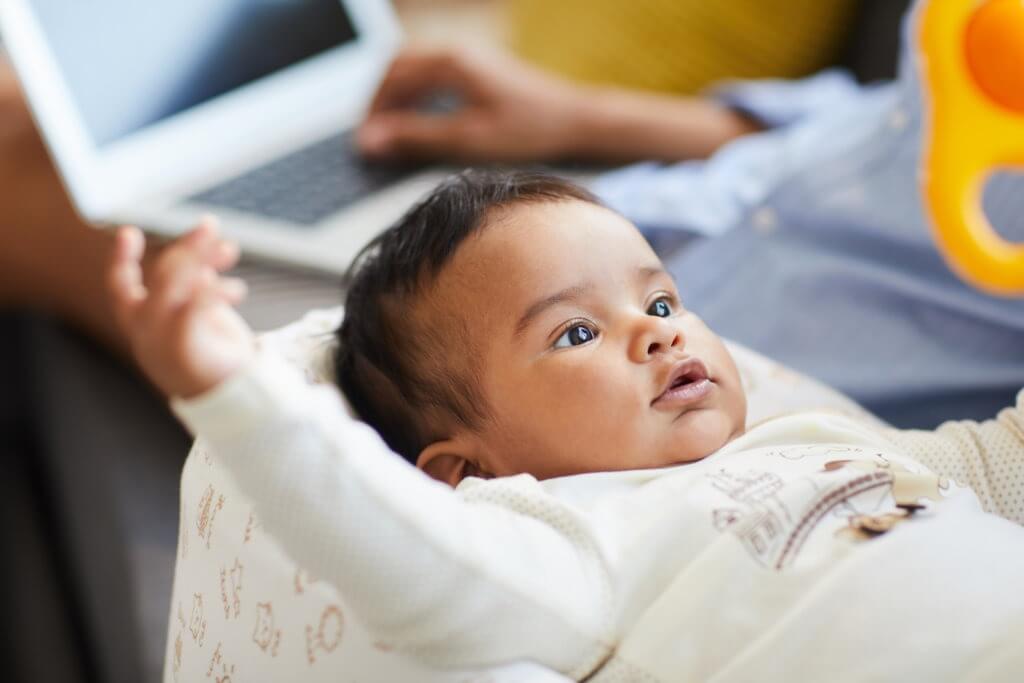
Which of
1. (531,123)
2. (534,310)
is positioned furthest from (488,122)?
(534,310)

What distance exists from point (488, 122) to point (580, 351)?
63 centimetres

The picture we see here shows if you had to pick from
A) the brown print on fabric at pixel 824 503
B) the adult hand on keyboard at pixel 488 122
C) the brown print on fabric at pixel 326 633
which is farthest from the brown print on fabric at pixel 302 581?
the adult hand on keyboard at pixel 488 122

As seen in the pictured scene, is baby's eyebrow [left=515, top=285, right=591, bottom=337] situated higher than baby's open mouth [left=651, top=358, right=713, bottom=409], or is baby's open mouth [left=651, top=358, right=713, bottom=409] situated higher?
baby's eyebrow [left=515, top=285, right=591, bottom=337]

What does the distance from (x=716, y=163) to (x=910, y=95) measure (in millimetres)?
212

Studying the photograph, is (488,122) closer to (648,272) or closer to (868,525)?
(648,272)

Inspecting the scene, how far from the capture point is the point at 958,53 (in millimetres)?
600

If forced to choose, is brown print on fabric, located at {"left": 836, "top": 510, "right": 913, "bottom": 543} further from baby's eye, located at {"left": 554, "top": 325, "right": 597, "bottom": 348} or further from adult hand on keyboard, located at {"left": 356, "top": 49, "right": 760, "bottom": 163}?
adult hand on keyboard, located at {"left": 356, "top": 49, "right": 760, "bottom": 163}

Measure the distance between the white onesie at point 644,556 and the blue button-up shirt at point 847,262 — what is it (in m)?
0.25

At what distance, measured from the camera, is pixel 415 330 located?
2.02ft

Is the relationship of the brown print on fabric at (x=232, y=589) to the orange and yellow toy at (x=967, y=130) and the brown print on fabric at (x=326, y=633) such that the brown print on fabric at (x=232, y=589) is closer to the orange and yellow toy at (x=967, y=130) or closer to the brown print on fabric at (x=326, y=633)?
the brown print on fabric at (x=326, y=633)

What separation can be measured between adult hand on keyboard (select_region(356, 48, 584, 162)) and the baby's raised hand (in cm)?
75

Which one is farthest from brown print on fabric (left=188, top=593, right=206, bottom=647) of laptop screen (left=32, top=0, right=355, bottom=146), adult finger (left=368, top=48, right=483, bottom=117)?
adult finger (left=368, top=48, right=483, bottom=117)

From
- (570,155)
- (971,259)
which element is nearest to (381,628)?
(971,259)

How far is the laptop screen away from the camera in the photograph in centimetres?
100
